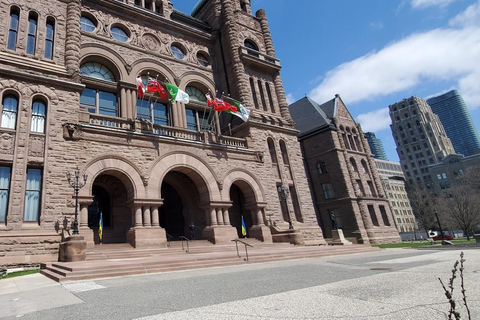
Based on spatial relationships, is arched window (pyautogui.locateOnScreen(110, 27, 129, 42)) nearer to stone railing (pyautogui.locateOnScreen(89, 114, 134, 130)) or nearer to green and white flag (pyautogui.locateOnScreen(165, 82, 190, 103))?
green and white flag (pyautogui.locateOnScreen(165, 82, 190, 103))

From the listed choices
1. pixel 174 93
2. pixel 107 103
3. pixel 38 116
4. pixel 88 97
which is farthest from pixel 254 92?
pixel 38 116

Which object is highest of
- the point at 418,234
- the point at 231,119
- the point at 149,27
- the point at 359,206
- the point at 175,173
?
the point at 149,27

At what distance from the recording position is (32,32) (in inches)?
742

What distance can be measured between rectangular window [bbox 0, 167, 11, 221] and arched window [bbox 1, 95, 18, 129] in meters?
2.46

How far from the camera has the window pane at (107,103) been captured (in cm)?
2216

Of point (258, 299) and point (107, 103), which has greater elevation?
point (107, 103)

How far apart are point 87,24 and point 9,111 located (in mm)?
10669

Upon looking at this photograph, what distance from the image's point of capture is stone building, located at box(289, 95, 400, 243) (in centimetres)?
3631

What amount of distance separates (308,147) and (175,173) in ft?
79.4

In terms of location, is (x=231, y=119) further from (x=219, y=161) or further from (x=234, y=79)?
(x=219, y=161)

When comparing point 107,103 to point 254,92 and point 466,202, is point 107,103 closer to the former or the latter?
point 254,92

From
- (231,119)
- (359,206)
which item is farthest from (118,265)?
(359,206)

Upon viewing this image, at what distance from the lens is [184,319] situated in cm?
436

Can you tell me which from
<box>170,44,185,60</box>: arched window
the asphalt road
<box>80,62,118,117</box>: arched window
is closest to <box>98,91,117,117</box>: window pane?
<box>80,62,118,117</box>: arched window
